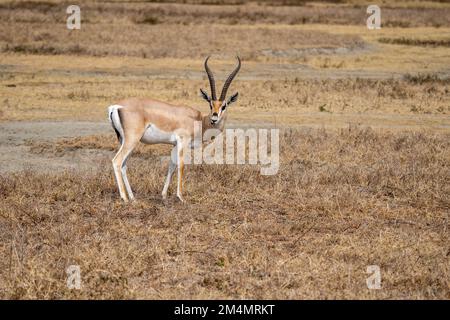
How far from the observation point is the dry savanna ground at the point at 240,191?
6934mm

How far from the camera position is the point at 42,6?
46.8m

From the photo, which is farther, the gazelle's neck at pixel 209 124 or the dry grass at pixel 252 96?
the dry grass at pixel 252 96

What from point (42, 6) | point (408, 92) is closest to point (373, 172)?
point (408, 92)

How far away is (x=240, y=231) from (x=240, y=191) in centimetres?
192

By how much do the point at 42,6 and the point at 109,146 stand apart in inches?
1442

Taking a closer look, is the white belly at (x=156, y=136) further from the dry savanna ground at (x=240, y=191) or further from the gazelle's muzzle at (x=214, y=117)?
the dry savanna ground at (x=240, y=191)

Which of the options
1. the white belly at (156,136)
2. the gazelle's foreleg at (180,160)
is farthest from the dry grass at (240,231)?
the white belly at (156,136)

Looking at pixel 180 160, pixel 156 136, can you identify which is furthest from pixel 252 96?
pixel 156 136

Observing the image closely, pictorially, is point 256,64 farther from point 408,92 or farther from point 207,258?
point 207,258

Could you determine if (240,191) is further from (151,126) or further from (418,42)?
(418,42)

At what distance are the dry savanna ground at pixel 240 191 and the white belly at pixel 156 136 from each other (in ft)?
2.91

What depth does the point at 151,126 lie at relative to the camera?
30.9 ft

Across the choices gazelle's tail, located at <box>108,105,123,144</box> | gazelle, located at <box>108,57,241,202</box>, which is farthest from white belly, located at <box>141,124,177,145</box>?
gazelle's tail, located at <box>108,105,123,144</box>

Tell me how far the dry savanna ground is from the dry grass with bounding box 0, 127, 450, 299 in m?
0.03
